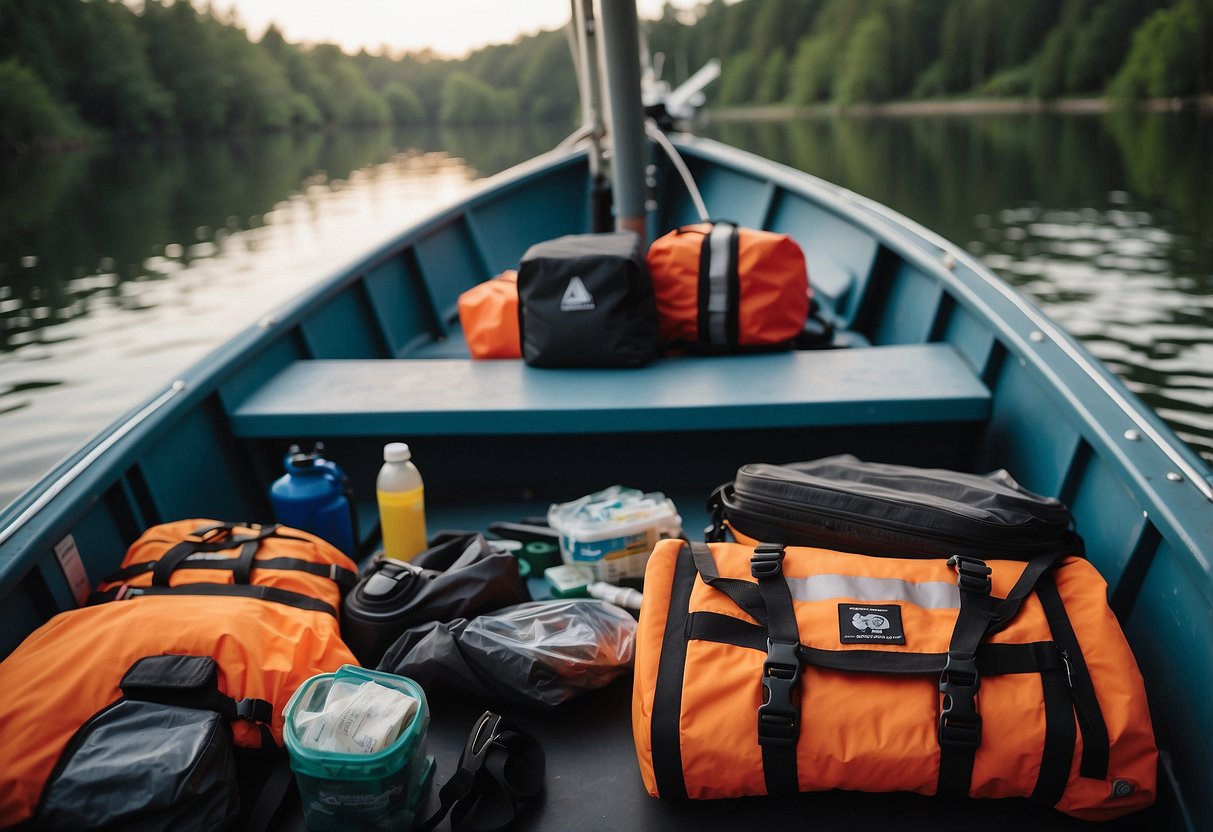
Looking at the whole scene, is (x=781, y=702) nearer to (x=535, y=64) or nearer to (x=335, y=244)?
(x=335, y=244)

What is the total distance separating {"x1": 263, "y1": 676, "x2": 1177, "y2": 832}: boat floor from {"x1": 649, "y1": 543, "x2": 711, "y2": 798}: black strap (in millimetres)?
62

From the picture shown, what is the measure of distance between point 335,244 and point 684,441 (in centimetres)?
1279

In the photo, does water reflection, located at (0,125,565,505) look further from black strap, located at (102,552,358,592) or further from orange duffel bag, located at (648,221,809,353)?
black strap, located at (102,552,358,592)

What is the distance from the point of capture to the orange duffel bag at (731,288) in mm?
2920

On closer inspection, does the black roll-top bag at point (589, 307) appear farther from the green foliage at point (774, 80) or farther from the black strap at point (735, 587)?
the green foliage at point (774, 80)

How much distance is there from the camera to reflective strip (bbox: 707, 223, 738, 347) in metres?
2.92

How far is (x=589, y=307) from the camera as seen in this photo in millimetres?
2824

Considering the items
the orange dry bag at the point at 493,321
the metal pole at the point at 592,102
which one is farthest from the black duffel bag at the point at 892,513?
the metal pole at the point at 592,102

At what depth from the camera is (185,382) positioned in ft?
8.13

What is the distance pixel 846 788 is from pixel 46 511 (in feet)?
5.35

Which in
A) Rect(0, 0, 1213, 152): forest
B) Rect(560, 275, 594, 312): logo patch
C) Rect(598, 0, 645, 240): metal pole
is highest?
Rect(598, 0, 645, 240): metal pole

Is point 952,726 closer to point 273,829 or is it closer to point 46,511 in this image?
point 273,829

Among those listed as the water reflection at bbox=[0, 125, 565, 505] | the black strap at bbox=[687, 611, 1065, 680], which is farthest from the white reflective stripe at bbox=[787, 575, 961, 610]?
the water reflection at bbox=[0, 125, 565, 505]

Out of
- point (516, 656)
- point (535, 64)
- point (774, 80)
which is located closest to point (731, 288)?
point (516, 656)
